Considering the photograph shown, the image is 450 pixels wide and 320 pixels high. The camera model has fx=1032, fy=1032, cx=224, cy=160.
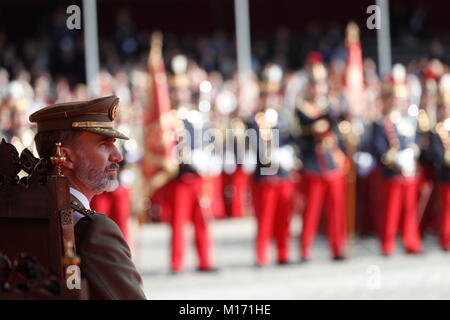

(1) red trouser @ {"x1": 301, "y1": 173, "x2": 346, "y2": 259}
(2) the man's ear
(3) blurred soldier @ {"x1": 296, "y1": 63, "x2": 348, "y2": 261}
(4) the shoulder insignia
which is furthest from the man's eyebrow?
(1) red trouser @ {"x1": 301, "y1": 173, "x2": 346, "y2": 259}

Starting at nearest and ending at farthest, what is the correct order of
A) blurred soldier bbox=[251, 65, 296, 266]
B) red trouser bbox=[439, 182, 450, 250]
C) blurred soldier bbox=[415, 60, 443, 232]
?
blurred soldier bbox=[251, 65, 296, 266], red trouser bbox=[439, 182, 450, 250], blurred soldier bbox=[415, 60, 443, 232]

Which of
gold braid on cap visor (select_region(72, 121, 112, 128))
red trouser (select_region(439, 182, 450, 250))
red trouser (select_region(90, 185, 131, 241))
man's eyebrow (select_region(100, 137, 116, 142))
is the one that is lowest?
red trouser (select_region(439, 182, 450, 250))

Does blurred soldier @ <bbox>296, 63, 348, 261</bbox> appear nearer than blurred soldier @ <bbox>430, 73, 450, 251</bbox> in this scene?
Yes

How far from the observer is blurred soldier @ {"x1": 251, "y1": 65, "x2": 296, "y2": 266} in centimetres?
1046

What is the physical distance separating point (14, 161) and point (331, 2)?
21.5 m

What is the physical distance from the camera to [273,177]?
1051 cm

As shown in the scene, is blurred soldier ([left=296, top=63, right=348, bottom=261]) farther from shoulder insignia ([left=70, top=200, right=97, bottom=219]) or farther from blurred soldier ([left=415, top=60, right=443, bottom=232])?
shoulder insignia ([left=70, top=200, right=97, bottom=219])

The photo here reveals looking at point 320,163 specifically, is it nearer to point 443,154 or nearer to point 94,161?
point 443,154

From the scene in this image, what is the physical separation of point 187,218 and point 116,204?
0.72 metres

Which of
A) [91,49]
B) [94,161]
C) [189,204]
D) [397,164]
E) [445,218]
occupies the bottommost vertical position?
[445,218]

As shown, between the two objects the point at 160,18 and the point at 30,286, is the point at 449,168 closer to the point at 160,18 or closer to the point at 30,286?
the point at 30,286

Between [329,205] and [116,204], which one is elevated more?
[116,204]

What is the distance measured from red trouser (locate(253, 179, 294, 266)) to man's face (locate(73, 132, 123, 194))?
7.26 metres

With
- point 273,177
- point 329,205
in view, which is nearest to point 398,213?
point 329,205
